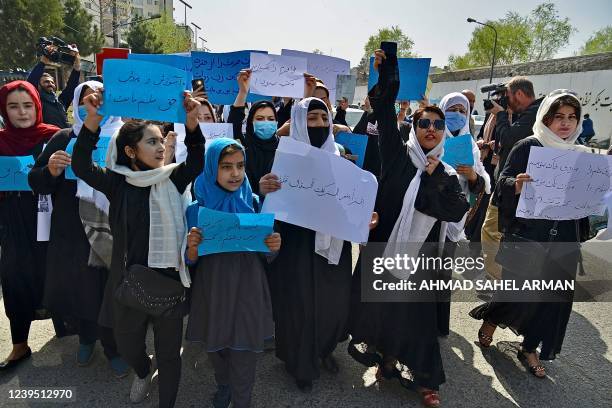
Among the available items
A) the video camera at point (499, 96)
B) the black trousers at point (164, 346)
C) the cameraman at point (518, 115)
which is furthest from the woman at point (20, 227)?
the video camera at point (499, 96)

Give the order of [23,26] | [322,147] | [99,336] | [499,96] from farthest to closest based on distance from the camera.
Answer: [23,26]
[499,96]
[99,336]
[322,147]

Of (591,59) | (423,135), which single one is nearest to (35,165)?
(423,135)

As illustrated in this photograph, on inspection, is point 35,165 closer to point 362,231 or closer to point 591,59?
point 362,231

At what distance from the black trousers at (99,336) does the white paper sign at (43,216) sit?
0.60 metres

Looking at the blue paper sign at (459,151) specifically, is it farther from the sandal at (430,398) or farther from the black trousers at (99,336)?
the black trousers at (99,336)

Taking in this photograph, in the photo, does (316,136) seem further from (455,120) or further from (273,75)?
(455,120)

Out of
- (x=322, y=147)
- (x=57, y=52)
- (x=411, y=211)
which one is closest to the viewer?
(x=411, y=211)

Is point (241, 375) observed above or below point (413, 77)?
below

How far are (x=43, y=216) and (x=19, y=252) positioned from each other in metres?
0.32

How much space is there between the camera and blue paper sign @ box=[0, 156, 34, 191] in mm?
2510

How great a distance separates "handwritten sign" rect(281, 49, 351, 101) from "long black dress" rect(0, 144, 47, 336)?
224 cm

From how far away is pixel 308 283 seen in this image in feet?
8.35

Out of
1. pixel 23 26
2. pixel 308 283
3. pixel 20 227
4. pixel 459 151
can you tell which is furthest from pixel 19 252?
pixel 23 26

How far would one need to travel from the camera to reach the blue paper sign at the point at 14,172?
98.8 inches
